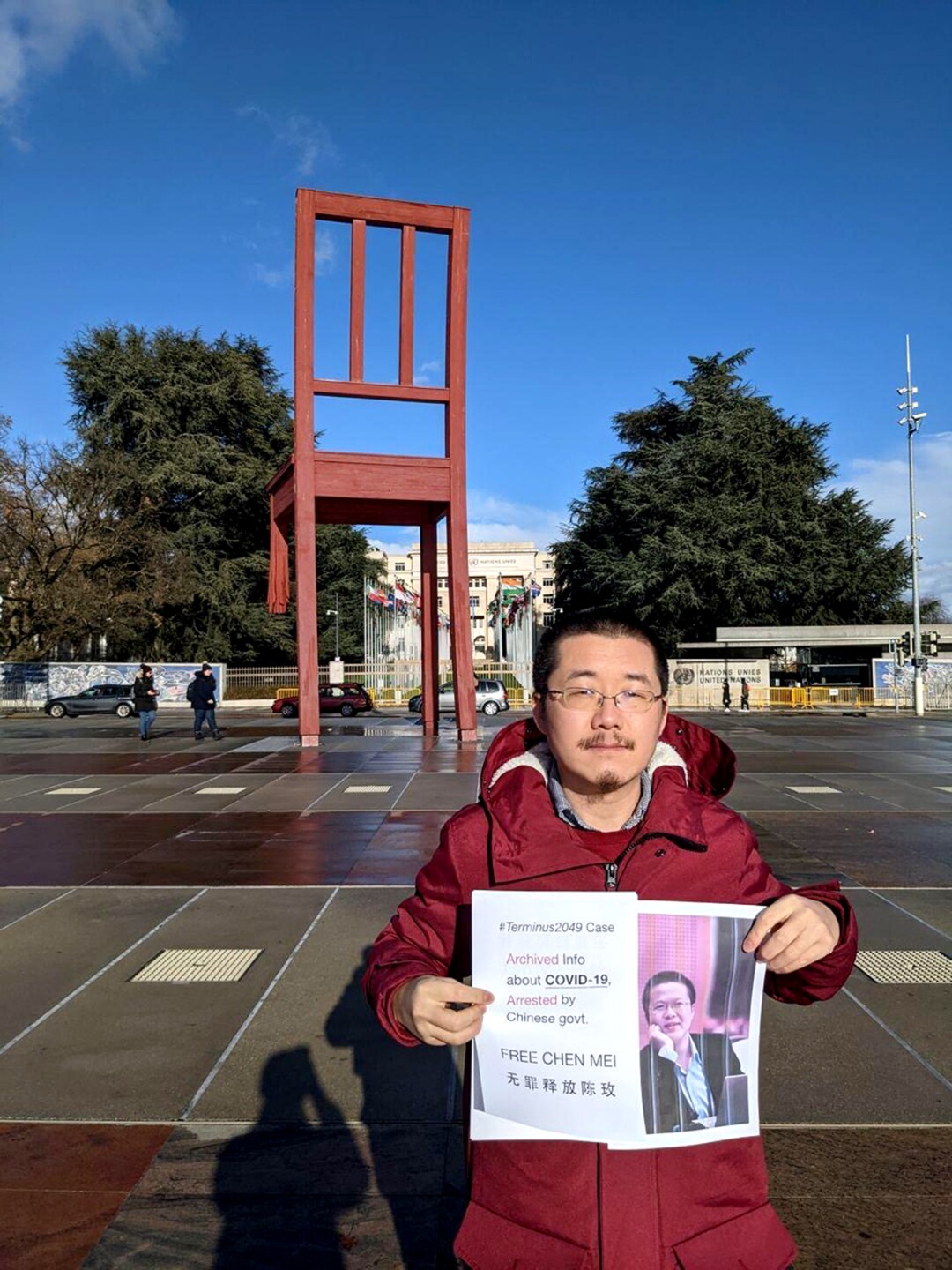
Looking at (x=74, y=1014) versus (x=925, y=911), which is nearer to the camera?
(x=74, y=1014)

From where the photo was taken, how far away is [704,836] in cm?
165

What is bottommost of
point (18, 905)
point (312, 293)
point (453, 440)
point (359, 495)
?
point (18, 905)

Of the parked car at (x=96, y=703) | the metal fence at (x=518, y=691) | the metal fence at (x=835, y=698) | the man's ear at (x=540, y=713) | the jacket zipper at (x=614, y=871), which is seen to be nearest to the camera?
the jacket zipper at (x=614, y=871)

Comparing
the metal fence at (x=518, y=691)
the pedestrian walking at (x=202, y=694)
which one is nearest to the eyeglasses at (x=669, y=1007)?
the pedestrian walking at (x=202, y=694)

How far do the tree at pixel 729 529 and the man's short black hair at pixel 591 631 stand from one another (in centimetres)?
4140

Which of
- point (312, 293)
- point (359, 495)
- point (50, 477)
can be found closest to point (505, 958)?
point (359, 495)

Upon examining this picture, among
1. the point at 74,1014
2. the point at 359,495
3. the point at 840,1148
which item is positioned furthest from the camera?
the point at 359,495

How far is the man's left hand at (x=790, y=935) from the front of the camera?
1.51 metres

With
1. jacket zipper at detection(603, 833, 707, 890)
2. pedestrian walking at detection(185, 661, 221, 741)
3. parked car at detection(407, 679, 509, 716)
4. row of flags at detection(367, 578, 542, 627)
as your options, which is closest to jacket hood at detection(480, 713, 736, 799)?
jacket zipper at detection(603, 833, 707, 890)

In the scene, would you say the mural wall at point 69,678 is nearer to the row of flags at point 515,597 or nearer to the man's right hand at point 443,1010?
the row of flags at point 515,597

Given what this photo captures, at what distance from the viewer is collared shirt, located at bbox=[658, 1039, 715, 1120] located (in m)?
1.48

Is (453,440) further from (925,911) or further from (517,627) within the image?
(517,627)

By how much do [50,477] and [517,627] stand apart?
2178 centimetres

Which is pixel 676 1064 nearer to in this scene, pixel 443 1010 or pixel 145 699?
pixel 443 1010
